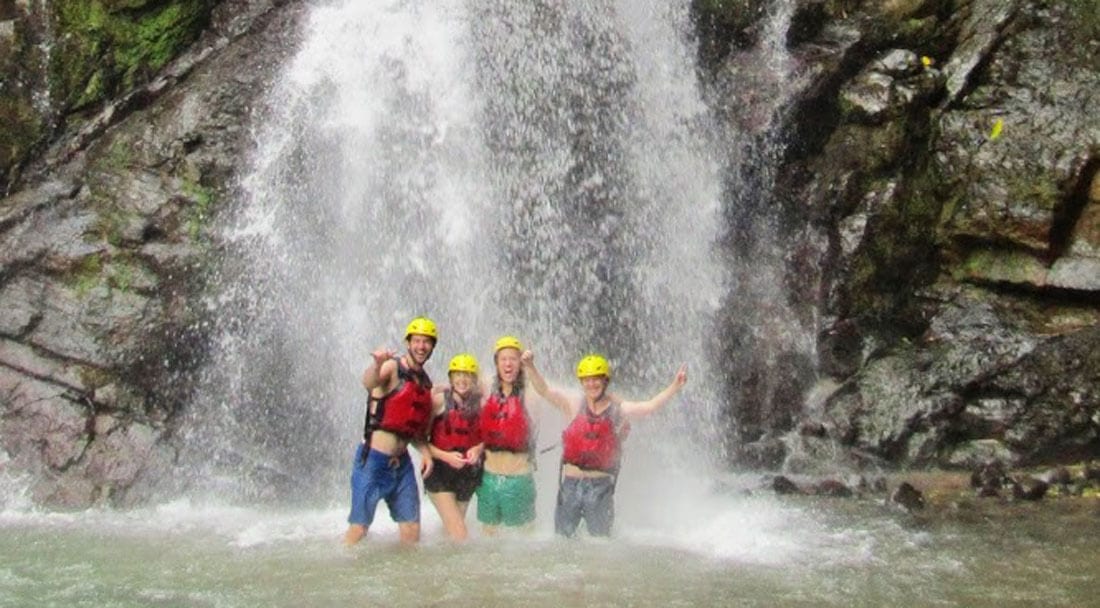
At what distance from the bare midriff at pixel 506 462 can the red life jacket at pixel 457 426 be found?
175mm

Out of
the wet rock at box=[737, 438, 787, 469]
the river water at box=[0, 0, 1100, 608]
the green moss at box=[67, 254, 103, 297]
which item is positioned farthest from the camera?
the wet rock at box=[737, 438, 787, 469]

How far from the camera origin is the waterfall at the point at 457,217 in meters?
11.6

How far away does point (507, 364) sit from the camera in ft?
26.8

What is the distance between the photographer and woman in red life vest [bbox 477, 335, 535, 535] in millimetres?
8195

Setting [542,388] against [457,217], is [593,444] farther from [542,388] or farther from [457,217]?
[457,217]

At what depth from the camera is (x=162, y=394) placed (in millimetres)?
11461

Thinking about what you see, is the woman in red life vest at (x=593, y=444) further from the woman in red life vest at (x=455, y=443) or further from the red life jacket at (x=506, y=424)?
the woman in red life vest at (x=455, y=443)

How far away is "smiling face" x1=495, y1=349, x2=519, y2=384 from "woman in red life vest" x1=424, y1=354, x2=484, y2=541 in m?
0.22

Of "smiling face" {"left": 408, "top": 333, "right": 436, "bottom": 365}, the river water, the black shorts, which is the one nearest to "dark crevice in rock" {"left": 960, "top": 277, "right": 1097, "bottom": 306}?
the river water

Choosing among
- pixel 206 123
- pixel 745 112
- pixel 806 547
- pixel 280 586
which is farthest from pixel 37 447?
pixel 745 112

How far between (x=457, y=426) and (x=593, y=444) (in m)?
1.08

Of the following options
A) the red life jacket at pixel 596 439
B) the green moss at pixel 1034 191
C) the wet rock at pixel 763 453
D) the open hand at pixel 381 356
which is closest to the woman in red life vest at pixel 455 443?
the open hand at pixel 381 356

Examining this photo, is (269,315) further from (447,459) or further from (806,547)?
(806,547)

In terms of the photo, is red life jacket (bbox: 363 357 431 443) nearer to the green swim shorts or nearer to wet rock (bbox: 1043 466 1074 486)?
the green swim shorts
